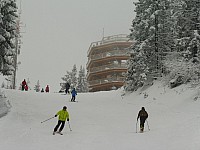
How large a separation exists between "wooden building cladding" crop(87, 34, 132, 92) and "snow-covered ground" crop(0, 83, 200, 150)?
29305 millimetres

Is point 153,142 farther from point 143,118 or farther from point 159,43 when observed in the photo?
point 159,43

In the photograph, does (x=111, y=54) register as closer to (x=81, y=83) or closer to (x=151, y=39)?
(x=81, y=83)

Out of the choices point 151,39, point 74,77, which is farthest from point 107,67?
point 151,39

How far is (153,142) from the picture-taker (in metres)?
13.6

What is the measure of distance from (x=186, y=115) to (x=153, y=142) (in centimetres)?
636

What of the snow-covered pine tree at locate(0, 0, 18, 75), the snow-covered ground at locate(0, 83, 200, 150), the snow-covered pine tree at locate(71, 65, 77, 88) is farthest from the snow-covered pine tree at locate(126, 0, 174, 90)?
the snow-covered pine tree at locate(71, 65, 77, 88)

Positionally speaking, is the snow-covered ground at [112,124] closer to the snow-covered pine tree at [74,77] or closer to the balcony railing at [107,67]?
the balcony railing at [107,67]

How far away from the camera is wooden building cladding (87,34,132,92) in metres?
60.1

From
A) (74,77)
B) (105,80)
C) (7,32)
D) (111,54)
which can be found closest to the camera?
(7,32)

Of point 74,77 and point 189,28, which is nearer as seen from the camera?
point 189,28

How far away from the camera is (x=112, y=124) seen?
764 inches

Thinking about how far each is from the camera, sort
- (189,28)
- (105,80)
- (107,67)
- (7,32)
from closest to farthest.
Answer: (7,32) → (189,28) → (105,80) → (107,67)

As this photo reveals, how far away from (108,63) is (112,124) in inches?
1770

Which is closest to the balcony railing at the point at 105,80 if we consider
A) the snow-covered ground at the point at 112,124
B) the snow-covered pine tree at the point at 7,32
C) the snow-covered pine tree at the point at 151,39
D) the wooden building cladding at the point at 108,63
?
the wooden building cladding at the point at 108,63
